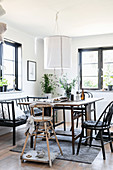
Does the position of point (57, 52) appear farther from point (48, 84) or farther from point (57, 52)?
point (48, 84)

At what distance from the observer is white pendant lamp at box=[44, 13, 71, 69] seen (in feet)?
11.4

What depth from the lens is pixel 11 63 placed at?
548 centimetres

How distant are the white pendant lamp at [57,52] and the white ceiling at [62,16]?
0.68m

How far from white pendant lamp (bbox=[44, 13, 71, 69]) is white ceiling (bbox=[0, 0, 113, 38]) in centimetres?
68

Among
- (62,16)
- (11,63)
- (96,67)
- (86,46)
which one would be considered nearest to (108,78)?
(96,67)

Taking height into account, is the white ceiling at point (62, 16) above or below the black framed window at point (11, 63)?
above

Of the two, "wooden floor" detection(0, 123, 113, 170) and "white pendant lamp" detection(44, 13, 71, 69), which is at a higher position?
"white pendant lamp" detection(44, 13, 71, 69)

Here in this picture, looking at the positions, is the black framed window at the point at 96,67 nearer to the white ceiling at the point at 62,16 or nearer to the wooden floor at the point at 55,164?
the white ceiling at the point at 62,16

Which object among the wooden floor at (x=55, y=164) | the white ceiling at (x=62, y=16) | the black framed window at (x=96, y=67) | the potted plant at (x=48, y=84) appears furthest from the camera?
the potted plant at (x=48, y=84)

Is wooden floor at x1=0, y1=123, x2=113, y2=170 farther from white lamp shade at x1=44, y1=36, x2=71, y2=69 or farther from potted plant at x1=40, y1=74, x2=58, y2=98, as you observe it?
potted plant at x1=40, y1=74, x2=58, y2=98

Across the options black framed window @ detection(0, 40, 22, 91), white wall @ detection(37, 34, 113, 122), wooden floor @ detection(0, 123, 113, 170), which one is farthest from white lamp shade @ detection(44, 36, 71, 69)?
white wall @ detection(37, 34, 113, 122)

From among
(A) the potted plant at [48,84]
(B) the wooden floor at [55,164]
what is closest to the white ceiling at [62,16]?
(A) the potted plant at [48,84]

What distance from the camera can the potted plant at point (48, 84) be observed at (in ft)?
20.8

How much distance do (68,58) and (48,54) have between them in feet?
1.11
